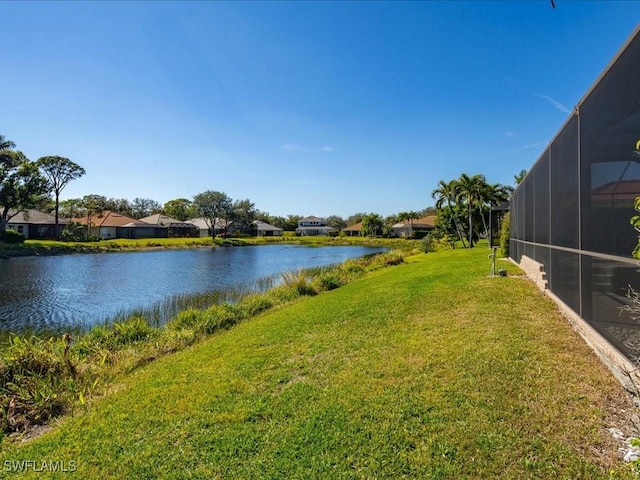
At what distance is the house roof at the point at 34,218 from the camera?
4634 centimetres

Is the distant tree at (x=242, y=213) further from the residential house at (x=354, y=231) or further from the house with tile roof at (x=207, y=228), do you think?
the residential house at (x=354, y=231)

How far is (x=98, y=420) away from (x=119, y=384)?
1522 mm

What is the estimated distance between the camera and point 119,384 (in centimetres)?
543

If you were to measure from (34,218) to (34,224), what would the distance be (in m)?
1.44

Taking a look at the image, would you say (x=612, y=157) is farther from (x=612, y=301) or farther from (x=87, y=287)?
(x=87, y=287)

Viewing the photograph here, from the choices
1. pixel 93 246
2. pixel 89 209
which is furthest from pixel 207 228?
pixel 93 246

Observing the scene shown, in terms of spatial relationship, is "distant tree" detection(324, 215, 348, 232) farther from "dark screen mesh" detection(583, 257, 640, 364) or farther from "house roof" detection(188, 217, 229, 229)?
"dark screen mesh" detection(583, 257, 640, 364)

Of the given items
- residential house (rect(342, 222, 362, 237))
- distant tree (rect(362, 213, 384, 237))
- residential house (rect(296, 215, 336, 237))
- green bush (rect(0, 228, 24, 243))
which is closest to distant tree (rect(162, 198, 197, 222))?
residential house (rect(296, 215, 336, 237))

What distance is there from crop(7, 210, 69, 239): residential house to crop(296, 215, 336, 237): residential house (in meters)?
47.0

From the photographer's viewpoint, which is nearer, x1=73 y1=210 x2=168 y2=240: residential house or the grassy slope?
the grassy slope

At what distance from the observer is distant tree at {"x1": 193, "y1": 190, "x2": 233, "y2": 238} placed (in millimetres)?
58781

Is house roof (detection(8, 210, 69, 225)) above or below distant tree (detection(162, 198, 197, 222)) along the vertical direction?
below

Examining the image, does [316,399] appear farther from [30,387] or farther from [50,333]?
[50,333]

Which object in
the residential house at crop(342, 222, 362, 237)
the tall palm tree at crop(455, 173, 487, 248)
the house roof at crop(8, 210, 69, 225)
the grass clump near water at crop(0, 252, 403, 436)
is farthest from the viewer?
the residential house at crop(342, 222, 362, 237)
